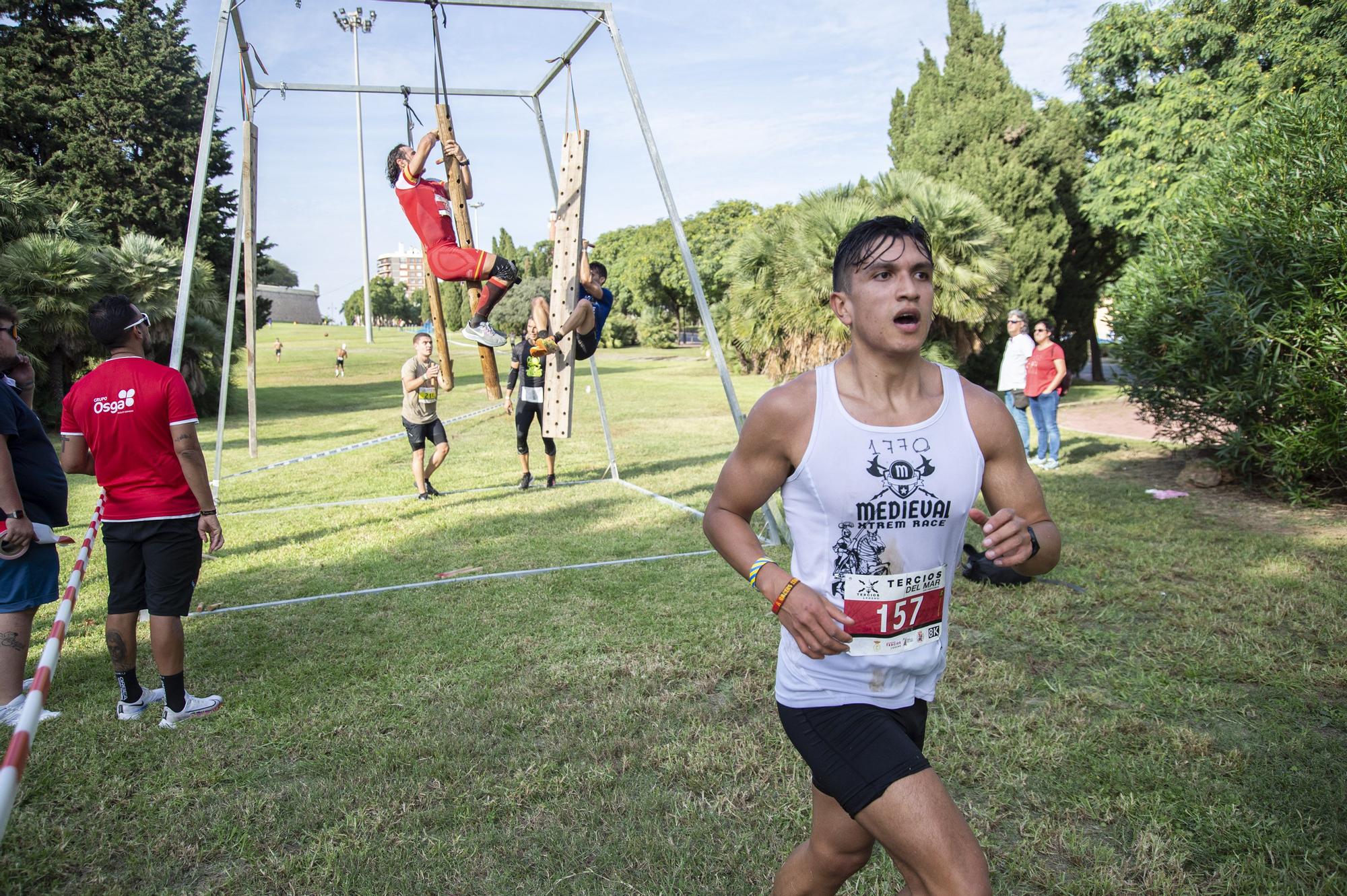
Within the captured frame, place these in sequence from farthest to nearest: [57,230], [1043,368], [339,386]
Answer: [339,386] → [57,230] → [1043,368]

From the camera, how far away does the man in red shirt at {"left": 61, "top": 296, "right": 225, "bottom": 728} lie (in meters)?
4.23

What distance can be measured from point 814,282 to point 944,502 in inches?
687

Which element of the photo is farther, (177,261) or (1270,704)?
(177,261)

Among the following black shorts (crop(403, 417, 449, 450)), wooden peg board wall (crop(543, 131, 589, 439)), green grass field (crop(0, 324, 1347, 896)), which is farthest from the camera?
black shorts (crop(403, 417, 449, 450))

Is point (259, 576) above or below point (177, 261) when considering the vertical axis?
below

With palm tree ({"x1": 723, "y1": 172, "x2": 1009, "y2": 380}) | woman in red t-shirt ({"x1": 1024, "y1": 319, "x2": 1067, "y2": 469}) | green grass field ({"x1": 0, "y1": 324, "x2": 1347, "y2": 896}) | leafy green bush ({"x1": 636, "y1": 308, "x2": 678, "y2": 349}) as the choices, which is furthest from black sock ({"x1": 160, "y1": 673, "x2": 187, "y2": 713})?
leafy green bush ({"x1": 636, "y1": 308, "x2": 678, "y2": 349})

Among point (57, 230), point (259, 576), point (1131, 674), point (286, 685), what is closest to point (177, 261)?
point (57, 230)

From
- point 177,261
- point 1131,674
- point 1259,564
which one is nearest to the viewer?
point 1131,674

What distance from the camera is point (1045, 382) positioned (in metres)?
10.8

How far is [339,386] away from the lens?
34.1 m

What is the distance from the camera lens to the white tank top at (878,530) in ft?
7.04

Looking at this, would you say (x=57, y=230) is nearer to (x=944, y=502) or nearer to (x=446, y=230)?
(x=446, y=230)

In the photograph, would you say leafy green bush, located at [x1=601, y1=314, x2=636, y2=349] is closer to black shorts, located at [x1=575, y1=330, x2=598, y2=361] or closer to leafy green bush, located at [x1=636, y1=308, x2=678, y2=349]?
leafy green bush, located at [x1=636, y1=308, x2=678, y2=349]

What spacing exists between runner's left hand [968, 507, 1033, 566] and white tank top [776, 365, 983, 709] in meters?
0.12
